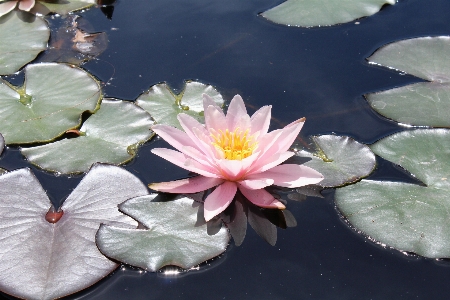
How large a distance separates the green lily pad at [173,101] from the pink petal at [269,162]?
48cm

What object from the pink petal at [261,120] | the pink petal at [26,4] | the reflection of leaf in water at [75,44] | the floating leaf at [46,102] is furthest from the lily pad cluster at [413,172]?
the pink petal at [26,4]

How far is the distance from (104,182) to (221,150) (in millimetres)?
483

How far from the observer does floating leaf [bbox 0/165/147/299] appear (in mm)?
1610

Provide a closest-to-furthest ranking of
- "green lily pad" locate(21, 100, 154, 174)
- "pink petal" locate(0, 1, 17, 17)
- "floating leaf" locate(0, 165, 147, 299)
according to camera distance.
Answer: "floating leaf" locate(0, 165, 147, 299)
"green lily pad" locate(21, 100, 154, 174)
"pink petal" locate(0, 1, 17, 17)

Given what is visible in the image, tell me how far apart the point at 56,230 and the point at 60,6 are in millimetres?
1850

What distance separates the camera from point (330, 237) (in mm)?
1760

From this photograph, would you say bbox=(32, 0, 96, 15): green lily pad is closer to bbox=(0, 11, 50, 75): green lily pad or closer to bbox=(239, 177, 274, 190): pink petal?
bbox=(0, 11, 50, 75): green lily pad

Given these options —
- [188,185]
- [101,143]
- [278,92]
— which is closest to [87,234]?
[188,185]

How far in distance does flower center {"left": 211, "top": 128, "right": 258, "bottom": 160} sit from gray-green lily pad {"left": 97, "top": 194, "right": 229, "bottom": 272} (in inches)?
9.2

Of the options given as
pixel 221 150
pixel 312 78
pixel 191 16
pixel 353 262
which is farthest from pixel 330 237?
pixel 191 16

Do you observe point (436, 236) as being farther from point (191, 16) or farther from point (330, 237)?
point (191, 16)

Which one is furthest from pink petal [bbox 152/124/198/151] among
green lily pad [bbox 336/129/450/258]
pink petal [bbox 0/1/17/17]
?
pink petal [bbox 0/1/17/17]

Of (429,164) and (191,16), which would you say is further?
(191,16)

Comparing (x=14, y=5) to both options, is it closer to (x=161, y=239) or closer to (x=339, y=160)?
(x=161, y=239)
